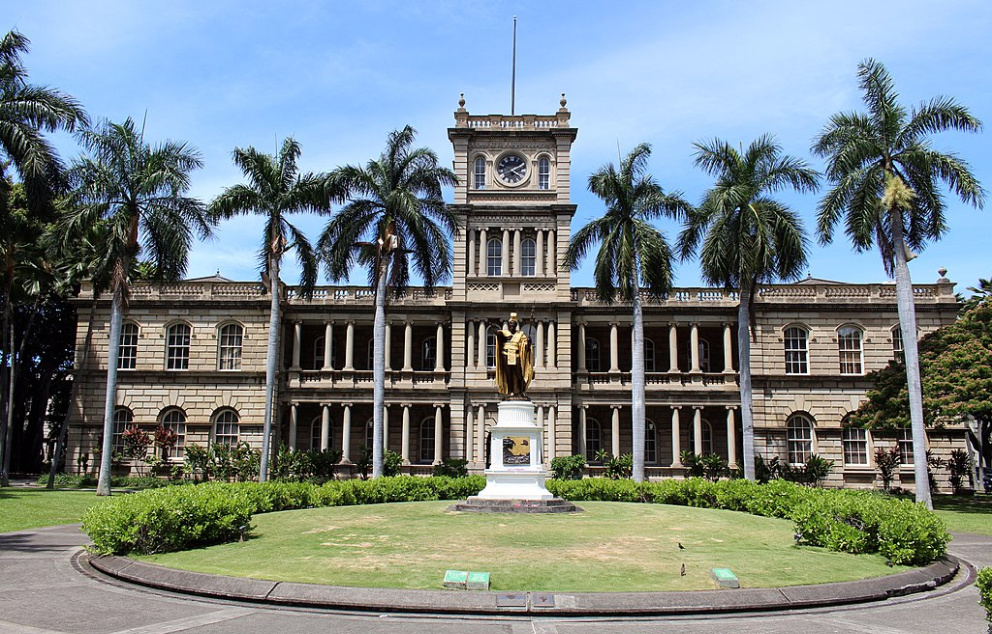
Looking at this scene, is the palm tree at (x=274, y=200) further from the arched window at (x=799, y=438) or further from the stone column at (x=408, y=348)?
the arched window at (x=799, y=438)

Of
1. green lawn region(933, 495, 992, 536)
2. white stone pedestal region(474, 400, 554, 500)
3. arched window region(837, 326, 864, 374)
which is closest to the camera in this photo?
green lawn region(933, 495, 992, 536)

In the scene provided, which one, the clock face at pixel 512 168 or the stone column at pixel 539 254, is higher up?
the clock face at pixel 512 168

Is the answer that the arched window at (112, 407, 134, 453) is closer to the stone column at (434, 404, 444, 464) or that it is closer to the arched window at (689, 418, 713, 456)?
the stone column at (434, 404, 444, 464)

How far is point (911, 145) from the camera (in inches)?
985

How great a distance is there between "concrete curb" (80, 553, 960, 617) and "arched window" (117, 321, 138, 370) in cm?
3214

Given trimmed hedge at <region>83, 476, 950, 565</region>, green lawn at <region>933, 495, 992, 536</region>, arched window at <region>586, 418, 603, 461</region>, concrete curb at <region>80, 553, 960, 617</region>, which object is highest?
arched window at <region>586, 418, 603, 461</region>

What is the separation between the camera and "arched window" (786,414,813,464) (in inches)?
1484

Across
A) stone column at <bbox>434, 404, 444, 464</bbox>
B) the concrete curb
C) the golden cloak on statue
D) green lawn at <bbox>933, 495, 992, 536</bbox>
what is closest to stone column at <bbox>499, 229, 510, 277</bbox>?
stone column at <bbox>434, 404, 444, 464</bbox>

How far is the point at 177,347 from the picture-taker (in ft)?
130

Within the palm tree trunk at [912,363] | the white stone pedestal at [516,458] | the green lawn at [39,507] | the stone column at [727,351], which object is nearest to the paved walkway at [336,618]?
the green lawn at [39,507]

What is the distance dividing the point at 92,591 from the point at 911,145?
987 inches

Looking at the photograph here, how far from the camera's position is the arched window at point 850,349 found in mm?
38062

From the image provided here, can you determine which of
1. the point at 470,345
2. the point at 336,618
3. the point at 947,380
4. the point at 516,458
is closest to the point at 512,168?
the point at 470,345

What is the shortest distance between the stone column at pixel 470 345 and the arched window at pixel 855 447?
702 inches
